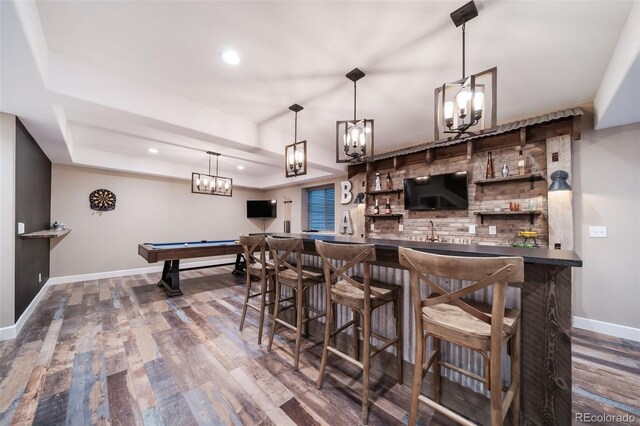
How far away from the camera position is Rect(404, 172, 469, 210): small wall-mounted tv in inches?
148

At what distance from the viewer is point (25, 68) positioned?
6.09 feet

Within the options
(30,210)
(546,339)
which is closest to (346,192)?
(546,339)

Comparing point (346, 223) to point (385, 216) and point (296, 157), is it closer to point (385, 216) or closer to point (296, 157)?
point (385, 216)

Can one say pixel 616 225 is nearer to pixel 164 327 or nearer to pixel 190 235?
pixel 164 327

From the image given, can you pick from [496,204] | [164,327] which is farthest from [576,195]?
[164,327]

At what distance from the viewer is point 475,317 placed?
114 centimetres

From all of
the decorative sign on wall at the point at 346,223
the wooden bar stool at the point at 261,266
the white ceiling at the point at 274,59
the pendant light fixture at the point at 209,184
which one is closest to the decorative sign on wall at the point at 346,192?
the decorative sign on wall at the point at 346,223

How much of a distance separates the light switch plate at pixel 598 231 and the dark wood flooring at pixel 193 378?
1.15 metres

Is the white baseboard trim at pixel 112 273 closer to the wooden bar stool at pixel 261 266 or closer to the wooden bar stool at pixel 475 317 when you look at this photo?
the wooden bar stool at pixel 261 266

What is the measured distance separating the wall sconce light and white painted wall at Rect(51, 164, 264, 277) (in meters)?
7.27

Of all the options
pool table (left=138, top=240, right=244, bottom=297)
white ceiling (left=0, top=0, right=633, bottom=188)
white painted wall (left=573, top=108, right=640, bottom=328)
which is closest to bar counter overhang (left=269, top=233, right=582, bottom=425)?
white ceiling (left=0, top=0, right=633, bottom=188)

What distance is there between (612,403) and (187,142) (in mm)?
5730

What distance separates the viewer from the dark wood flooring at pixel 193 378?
1.59 m

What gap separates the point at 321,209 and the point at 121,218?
4.81 meters
